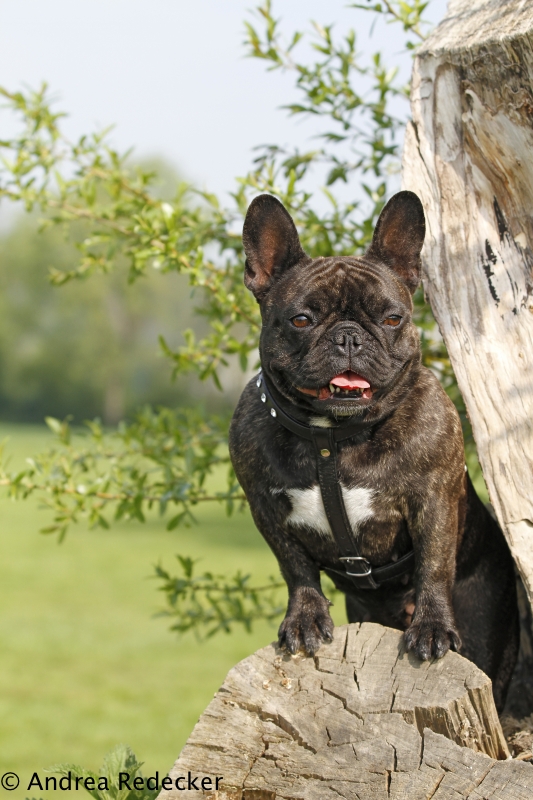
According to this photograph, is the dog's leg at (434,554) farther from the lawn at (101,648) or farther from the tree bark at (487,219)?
the lawn at (101,648)

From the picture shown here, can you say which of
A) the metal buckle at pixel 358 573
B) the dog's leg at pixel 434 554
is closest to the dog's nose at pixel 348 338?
the dog's leg at pixel 434 554

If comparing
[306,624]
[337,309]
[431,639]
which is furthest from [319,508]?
[337,309]

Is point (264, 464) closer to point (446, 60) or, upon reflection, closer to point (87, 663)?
point (446, 60)

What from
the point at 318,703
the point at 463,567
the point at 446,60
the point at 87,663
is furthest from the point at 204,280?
the point at 87,663

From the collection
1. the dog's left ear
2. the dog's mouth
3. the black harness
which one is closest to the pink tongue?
the dog's mouth

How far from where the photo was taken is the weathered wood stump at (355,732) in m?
2.25

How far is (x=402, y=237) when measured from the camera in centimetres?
298

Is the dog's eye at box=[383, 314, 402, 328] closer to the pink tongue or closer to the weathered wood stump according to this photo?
the pink tongue

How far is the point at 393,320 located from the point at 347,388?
324mm

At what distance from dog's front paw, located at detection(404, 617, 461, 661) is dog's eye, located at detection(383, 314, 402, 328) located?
3.22 ft

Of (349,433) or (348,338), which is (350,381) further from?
(349,433)

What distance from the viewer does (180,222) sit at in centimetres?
432

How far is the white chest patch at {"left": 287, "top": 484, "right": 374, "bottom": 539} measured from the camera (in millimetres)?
2828

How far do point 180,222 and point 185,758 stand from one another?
274 cm
